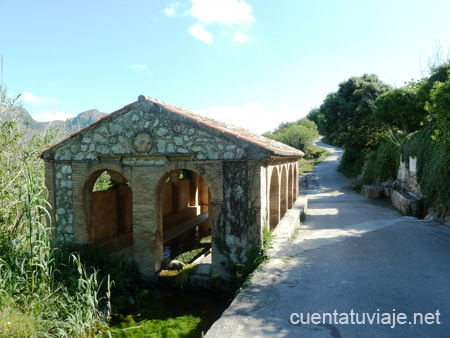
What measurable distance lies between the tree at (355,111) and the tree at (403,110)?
389cm

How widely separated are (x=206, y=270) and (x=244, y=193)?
2.07 meters

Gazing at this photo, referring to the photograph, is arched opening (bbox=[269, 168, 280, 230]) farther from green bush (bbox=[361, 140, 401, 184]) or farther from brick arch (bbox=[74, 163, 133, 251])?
green bush (bbox=[361, 140, 401, 184])

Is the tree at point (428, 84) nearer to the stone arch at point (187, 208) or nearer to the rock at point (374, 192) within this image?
the rock at point (374, 192)

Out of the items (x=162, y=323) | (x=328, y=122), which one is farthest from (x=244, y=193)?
(x=328, y=122)

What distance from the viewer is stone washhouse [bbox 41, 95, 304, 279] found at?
6.30 meters

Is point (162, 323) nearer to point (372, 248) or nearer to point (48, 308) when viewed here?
point (48, 308)

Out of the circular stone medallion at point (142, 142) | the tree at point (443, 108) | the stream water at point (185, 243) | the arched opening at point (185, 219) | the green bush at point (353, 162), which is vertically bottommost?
the stream water at point (185, 243)

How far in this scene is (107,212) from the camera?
29.9 ft

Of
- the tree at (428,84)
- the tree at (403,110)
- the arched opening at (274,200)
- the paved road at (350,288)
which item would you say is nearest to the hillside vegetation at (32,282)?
the paved road at (350,288)

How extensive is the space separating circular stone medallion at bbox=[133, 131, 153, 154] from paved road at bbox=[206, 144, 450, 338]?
3725 mm

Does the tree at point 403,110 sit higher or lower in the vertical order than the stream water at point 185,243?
higher

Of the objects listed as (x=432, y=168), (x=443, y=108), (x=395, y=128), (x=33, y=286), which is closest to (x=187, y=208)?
(x=33, y=286)

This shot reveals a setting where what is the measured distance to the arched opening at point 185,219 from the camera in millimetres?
9014

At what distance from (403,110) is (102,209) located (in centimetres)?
1659
